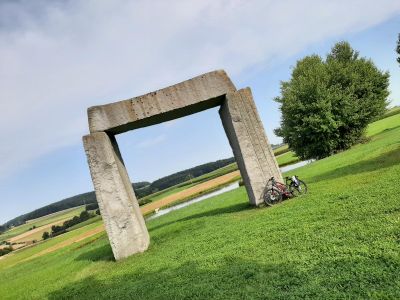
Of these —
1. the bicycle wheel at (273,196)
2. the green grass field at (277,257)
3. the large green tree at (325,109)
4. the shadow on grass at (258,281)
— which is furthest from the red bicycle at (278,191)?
the large green tree at (325,109)

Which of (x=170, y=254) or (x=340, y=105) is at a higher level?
(x=340, y=105)

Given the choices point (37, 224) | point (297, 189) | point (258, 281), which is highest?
point (37, 224)

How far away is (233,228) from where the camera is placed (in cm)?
1384

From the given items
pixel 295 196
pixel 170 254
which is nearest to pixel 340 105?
pixel 295 196

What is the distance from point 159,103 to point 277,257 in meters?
8.68

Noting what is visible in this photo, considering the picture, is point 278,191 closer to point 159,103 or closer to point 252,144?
point 252,144

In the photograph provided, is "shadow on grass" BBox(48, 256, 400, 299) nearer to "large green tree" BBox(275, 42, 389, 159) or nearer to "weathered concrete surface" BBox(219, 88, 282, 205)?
"weathered concrete surface" BBox(219, 88, 282, 205)

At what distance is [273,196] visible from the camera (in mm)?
16016

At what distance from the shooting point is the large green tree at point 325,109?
38375mm

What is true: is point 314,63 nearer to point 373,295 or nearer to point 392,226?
point 392,226

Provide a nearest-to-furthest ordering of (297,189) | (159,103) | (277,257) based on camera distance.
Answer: (277,257) → (159,103) → (297,189)

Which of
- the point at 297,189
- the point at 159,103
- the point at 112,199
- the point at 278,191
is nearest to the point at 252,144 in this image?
the point at 278,191

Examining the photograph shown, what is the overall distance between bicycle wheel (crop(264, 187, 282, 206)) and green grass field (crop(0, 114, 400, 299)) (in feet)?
1.81

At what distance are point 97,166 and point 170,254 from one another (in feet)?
15.4
